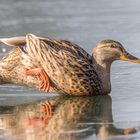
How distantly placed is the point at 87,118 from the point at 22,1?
29.2ft

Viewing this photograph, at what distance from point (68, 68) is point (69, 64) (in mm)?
53

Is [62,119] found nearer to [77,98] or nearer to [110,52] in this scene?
[77,98]

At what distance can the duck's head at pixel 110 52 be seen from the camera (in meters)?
9.41

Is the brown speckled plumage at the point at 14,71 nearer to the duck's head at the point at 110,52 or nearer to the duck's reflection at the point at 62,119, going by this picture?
the duck's reflection at the point at 62,119

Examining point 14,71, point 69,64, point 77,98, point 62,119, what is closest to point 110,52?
point 69,64

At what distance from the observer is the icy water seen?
727cm

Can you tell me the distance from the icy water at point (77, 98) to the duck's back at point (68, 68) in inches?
6.1

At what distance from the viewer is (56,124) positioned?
7.57 m

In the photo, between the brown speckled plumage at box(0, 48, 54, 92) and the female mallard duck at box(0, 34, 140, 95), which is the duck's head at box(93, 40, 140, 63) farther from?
the brown speckled plumage at box(0, 48, 54, 92)

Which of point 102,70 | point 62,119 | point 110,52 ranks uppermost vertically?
point 110,52

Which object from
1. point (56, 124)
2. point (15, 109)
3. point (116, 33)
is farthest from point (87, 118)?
point (116, 33)

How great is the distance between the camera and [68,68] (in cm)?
917

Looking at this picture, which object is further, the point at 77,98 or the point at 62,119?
the point at 77,98

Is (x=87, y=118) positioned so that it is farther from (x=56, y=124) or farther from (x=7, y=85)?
(x=7, y=85)
